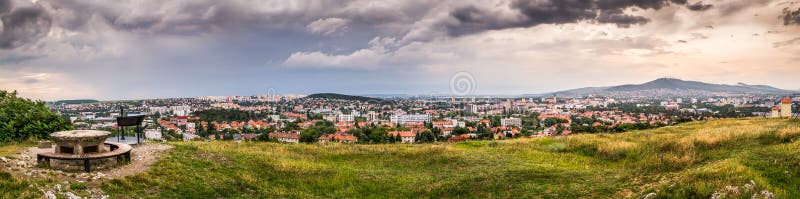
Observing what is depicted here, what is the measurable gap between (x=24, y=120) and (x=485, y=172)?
1662 cm

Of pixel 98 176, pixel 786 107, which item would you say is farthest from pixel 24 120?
pixel 786 107

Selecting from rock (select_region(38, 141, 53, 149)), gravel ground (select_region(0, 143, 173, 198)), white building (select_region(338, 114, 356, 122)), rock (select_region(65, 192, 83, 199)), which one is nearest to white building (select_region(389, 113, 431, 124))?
white building (select_region(338, 114, 356, 122))

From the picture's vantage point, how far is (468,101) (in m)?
177

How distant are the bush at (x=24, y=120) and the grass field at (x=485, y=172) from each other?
6.31ft

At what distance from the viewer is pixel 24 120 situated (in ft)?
50.0

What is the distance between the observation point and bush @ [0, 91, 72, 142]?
571 inches

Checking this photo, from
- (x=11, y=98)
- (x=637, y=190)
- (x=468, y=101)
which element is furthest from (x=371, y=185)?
(x=468, y=101)

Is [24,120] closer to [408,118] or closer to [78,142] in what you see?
[78,142]

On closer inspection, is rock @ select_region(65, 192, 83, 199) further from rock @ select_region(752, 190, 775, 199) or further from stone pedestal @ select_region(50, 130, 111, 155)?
rock @ select_region(752, 190, 775, 199)

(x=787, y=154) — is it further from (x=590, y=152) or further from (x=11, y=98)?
(x=11, y=98)

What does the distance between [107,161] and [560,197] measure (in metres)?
12.2

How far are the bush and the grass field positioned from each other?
1924mm

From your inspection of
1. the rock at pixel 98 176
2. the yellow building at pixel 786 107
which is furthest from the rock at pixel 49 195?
the yellow building at pixel 786 107

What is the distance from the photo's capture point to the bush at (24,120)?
14.5m
